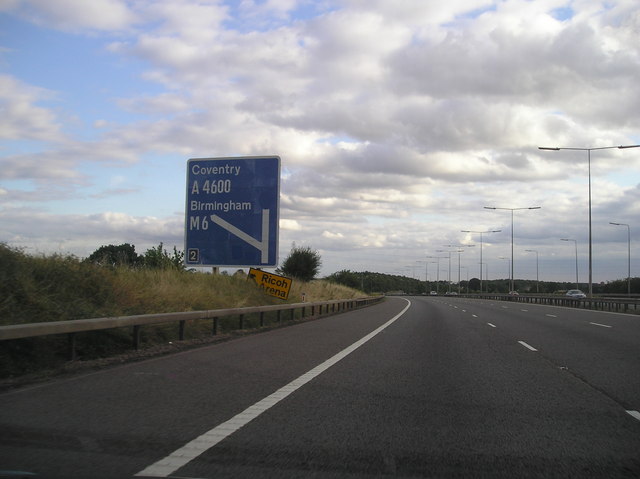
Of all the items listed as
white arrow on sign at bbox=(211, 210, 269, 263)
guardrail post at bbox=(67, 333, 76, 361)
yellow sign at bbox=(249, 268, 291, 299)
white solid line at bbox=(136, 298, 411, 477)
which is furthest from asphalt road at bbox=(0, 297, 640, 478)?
yellow sign at bbox=(249, 268, 291, 299)

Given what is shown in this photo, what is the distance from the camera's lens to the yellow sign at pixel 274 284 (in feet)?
81.3

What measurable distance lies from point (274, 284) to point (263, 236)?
3.85m

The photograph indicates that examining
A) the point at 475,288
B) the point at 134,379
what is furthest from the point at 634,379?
the point at 475,288

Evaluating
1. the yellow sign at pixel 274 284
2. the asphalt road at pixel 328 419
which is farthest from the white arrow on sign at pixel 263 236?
the asphalt road at pixel 328 419

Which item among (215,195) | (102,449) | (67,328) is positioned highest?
(215,195)

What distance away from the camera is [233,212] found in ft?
71.3

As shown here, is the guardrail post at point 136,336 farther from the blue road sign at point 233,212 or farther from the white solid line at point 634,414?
the blue road sign at point 233,212

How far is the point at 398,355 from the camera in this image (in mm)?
12992

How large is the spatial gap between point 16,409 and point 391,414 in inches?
170

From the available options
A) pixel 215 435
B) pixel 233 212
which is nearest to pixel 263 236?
pixel 233 212

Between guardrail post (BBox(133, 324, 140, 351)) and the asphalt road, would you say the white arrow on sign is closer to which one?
guardrail post (BBox(133, 324, 140, 351))

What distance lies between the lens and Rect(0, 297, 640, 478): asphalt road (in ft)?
17.3

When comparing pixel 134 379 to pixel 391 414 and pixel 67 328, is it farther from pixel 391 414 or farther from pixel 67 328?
pixel 391 414

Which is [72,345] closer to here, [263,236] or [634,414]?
[634,414]
